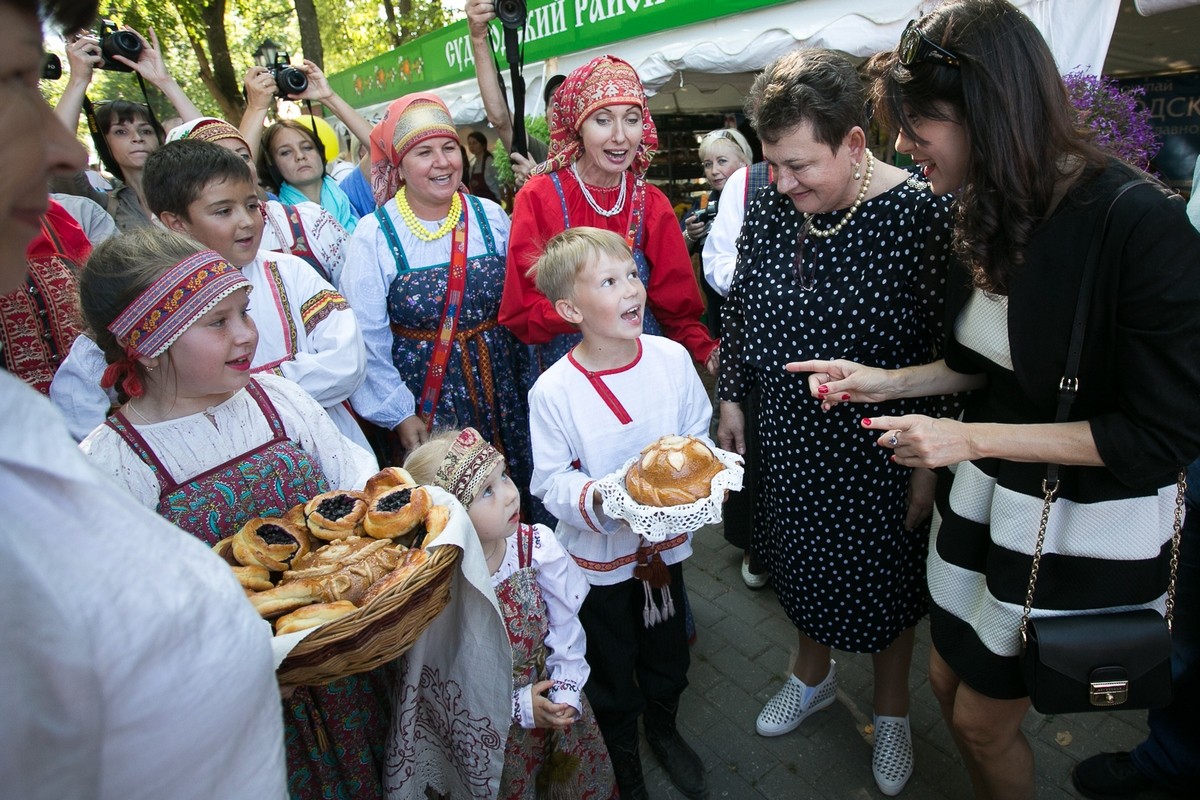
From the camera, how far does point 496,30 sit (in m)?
8.63

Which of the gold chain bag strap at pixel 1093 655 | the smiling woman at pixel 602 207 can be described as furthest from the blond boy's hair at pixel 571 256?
the gold chain bag strap at pixel 1093 655

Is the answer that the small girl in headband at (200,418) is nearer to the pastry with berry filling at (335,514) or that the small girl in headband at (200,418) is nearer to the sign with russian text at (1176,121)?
the pastry with berry filling at (335,514)

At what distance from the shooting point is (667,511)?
182 cm

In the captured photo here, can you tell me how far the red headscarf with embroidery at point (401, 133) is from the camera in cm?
298

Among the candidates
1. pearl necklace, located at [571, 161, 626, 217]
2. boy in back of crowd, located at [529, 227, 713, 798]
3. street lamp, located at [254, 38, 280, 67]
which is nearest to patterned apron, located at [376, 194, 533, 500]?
pearl necklace, located at [571, 161, 626, 217]

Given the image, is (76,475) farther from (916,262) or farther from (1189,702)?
(1189,702)

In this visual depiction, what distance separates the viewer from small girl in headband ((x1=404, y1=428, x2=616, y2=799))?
190cm

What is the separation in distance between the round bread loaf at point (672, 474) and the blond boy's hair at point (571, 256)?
0.66 meters

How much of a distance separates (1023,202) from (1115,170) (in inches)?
7.4

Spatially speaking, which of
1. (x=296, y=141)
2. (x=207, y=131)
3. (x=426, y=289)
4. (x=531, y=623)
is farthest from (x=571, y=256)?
(x=296, y=141)

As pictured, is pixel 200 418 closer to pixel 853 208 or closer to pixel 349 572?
pixel 349 572

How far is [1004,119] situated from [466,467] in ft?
4.96

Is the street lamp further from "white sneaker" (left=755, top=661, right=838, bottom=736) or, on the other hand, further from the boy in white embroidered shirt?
"white sneaker" (left=755, top=661, right=838, bottom=736)

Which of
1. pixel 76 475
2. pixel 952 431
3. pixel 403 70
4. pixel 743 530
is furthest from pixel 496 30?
pixel 76 475
